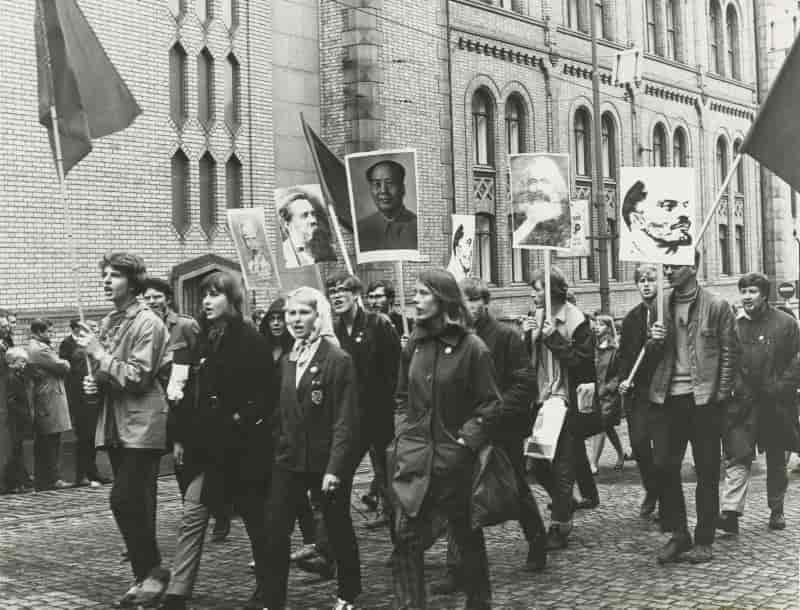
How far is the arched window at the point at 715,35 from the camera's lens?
37.6 m

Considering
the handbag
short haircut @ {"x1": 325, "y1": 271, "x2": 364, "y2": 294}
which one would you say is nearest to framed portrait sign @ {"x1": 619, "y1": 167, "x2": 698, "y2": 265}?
short haircut @ {"x1": 325, "y1": 271, "x2": 364, "y2": 294}

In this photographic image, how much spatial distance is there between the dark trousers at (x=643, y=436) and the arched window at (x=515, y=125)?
18527 mm

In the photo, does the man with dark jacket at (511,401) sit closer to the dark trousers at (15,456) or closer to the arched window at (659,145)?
the dark trousers at (15,456)

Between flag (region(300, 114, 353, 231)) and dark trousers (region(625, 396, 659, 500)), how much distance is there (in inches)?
156

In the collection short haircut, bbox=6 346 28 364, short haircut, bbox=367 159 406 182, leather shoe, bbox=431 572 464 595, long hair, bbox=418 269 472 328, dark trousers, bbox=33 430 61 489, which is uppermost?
short haircut, bbox=367 159 406 182

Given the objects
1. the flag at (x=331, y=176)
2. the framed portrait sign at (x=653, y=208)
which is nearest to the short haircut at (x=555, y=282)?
the framed portrait sign at (x=653, y=208)

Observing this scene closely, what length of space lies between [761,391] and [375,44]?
15.5 m

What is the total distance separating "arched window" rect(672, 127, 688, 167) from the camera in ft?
114

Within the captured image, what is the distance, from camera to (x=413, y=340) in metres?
6.03

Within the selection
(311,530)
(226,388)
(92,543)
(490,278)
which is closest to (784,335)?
(311,530)

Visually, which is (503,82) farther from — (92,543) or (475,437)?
(475,437)

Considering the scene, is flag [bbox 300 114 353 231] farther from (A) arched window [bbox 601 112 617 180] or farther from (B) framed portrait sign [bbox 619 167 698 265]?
(A) arched window [bbox 601 112 617 180]

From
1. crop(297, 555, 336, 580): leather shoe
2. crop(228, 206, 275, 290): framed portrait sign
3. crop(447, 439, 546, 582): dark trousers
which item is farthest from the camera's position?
crop(228, 206, 275, 290): framed portrait sign

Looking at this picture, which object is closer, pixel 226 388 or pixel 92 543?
pixel 226 388
